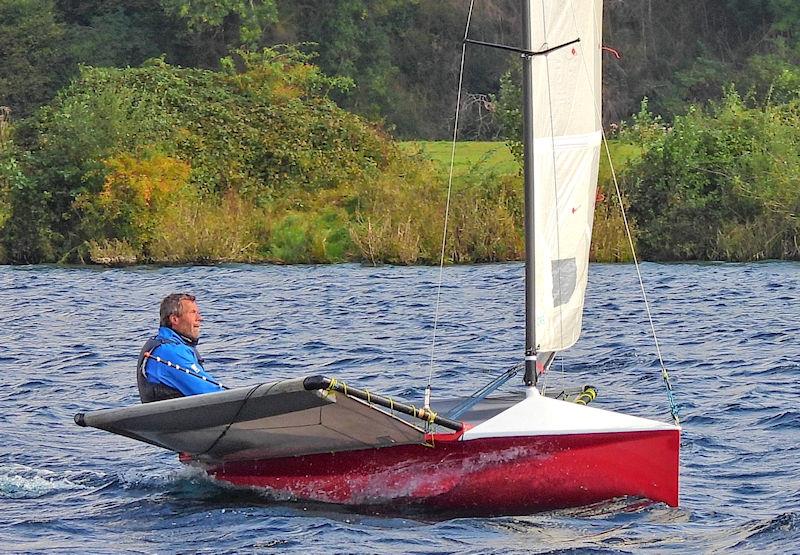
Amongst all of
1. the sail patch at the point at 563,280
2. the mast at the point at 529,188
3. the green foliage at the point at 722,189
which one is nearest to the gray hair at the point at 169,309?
the mast at the point at 529,188

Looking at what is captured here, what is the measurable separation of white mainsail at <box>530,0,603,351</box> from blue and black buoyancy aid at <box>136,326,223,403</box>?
236cm

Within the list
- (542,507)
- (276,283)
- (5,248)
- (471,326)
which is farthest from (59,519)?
(5,248)

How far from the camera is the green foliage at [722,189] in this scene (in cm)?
2919

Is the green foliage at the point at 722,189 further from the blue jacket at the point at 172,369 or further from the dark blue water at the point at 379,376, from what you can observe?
the blue jacket at the point at 172,369

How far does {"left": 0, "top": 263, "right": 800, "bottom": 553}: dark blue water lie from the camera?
Answer: 912cm

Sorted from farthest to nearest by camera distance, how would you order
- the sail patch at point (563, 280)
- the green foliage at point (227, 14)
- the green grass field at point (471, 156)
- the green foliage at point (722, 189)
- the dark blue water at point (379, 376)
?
the green foliage at point (227, 14)
the green grass field at point (471, 156)
the green foliage at point (722, 189)
the sail patch at point (563, 280)
the dark blue water at point (379, 376)

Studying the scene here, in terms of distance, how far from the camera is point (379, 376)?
1579cm

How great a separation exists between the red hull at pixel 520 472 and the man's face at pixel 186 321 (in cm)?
145

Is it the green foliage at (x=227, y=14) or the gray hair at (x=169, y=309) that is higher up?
the green foliage at (x=227, y=14)

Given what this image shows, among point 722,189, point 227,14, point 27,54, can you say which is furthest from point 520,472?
point 227,14

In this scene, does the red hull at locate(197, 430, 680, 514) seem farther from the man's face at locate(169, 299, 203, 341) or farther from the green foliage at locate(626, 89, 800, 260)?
the green foliage at locate(626, 89, 800, 260)

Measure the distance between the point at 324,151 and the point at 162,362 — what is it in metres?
26.8

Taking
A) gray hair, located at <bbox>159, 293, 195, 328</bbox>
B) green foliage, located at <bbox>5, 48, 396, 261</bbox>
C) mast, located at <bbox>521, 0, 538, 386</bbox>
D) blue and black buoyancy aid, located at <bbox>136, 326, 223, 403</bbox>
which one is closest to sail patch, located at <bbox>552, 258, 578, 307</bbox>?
mast, located at <bbox>521, 0, 538, 386</bbox>

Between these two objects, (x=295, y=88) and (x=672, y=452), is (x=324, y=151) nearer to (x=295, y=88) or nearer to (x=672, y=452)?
(x=295, y=88)
